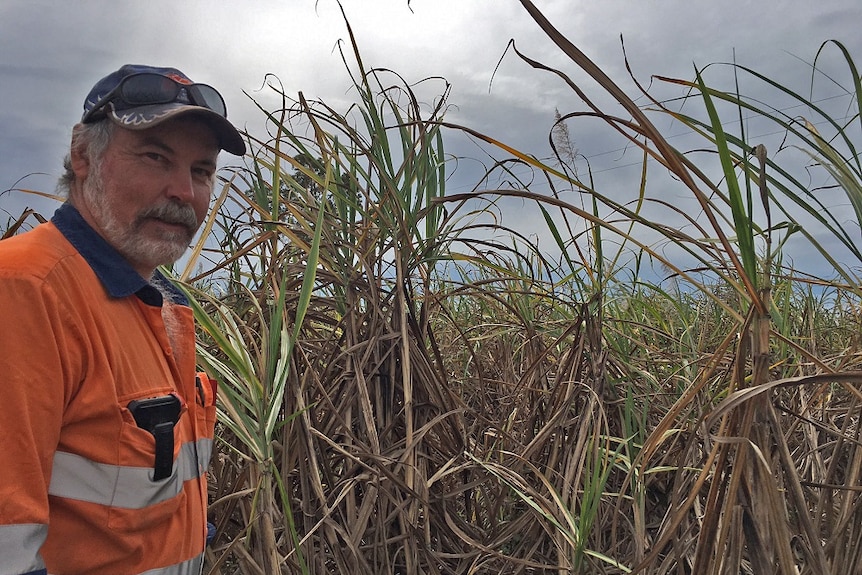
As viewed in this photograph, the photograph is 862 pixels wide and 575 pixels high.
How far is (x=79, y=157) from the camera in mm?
1425

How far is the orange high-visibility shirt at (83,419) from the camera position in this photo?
3.15 ft

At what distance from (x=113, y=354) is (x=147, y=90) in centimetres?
61

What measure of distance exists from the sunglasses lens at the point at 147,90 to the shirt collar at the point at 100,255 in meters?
0.27

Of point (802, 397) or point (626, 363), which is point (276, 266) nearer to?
point (626, 363)

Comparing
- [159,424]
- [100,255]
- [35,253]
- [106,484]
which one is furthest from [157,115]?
[106,484]

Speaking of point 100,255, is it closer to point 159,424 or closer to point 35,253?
point 35,253

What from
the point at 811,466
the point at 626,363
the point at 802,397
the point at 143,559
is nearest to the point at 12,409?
the point at 143,559

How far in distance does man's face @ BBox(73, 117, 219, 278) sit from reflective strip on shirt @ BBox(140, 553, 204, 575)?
0.61m

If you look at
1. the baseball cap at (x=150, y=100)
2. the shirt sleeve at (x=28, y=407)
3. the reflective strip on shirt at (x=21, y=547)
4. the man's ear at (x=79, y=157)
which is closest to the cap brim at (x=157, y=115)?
the baseball cap at (x=150, y=100)

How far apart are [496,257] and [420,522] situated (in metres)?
0.84

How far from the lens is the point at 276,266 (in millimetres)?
1823

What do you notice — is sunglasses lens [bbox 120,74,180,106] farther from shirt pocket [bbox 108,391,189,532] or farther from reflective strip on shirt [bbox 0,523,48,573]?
reflective strip on shirt [bbox 0,523,48,573]

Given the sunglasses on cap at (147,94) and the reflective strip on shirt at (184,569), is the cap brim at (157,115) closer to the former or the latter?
the sunglasses on cap at (147,94)

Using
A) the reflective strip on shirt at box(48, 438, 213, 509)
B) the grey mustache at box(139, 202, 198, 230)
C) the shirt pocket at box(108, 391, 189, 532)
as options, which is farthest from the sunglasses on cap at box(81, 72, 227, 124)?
the reflective strip on shirt at box(48, 438, 213, 509)
